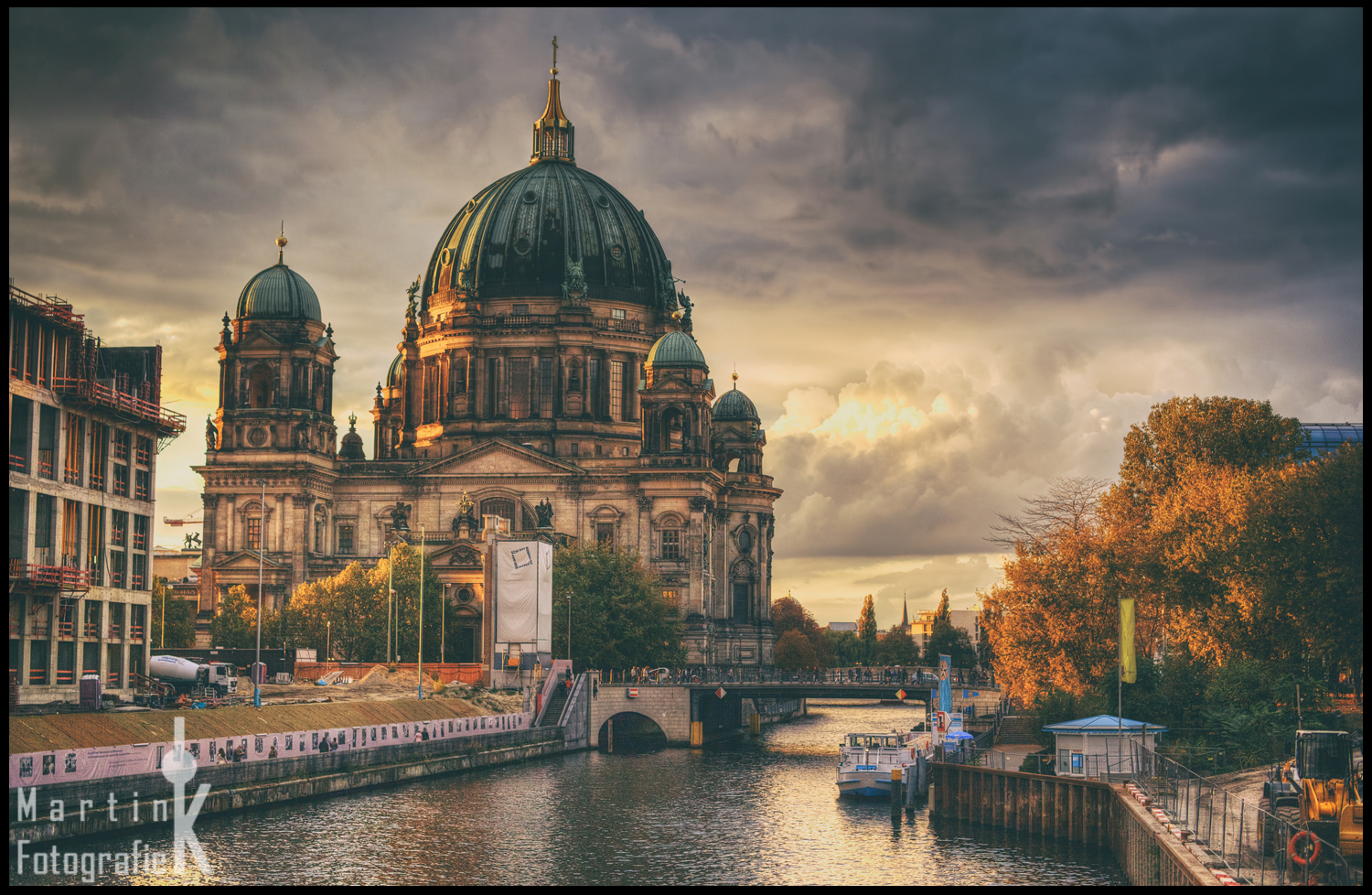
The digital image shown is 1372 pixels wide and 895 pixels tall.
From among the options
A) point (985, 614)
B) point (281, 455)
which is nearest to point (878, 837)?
point (985, 614)

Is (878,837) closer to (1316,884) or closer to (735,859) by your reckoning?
(735,859)

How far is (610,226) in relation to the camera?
164750mm

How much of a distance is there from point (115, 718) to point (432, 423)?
97.3m

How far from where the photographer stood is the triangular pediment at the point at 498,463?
147 metres

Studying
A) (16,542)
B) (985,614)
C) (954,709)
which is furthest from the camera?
(954,709)

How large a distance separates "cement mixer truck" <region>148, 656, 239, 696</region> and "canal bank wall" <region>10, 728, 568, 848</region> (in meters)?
14.6

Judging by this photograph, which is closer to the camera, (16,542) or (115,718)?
(115,718)

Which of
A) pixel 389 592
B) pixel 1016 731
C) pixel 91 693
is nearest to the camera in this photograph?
pixel 91 693

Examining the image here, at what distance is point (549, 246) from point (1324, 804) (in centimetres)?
12558

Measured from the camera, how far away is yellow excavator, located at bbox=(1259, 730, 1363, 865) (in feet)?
125

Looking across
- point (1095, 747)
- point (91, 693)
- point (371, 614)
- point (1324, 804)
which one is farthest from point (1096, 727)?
point (371, 614)

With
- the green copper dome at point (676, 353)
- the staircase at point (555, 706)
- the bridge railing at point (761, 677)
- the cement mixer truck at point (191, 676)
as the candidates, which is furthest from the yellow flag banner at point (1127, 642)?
the green copper dome at point (676, 353)

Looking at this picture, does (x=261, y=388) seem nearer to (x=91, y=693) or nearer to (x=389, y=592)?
(x=389, y=592)

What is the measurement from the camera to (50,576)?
72.6 m
